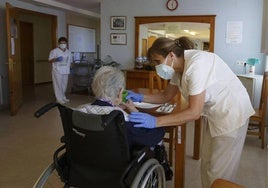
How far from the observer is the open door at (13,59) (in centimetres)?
452

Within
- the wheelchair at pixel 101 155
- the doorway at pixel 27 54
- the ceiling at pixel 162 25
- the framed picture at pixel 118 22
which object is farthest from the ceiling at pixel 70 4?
the wheelchair at pixel 101 155

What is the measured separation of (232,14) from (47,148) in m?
3.70

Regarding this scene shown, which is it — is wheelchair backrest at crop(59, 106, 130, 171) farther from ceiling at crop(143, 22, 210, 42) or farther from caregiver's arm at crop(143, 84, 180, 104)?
ceiling at crop(143, 22, 210, 42)

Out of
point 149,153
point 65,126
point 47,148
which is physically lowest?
point 47,148

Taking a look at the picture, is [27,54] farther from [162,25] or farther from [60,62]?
[162,25]

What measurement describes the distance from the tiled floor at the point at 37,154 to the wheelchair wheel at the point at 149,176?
0.75 metres

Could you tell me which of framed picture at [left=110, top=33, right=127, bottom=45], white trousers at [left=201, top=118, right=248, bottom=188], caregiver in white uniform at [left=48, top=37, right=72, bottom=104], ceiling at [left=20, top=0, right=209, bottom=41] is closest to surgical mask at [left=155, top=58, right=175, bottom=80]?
white trousers at [left=201, top=118, right=248, bottom=188]

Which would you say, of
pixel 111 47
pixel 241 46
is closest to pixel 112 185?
pixel 241 46

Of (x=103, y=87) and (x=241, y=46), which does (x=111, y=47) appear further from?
(x=103, y=87)

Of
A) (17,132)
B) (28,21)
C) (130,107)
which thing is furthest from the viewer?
(28,21)

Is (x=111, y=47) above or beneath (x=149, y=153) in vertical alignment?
above

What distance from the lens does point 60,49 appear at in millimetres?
5758

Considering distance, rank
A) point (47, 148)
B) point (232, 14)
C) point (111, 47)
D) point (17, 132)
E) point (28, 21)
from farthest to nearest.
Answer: point (28, 21) → point (111, 47) → point (232, 14) → point (17, 132) → point (47, 148)

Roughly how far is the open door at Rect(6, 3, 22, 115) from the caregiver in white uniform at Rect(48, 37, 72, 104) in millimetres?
760
